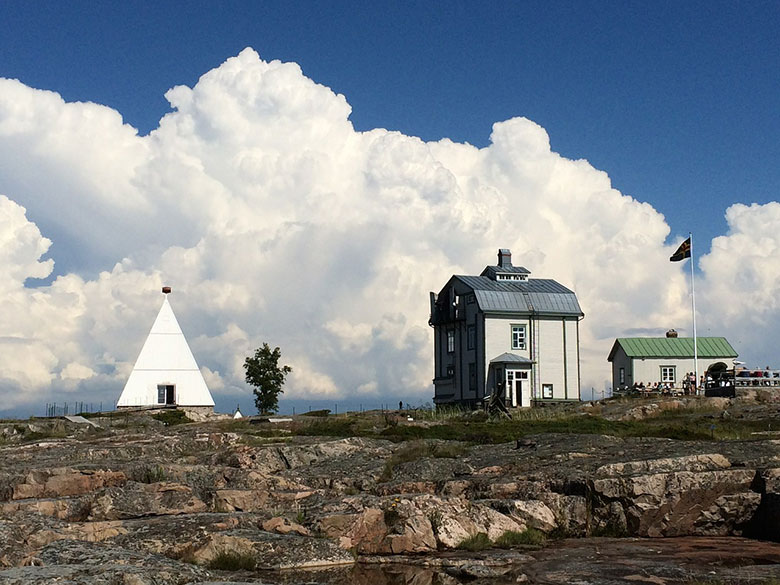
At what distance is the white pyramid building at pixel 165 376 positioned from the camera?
5331 cm

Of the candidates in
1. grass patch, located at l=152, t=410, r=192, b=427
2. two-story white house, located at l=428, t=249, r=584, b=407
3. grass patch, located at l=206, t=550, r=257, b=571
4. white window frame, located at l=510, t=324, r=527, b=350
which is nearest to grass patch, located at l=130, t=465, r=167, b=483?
grass patch, located at l=206, t=550, r=257, b=571

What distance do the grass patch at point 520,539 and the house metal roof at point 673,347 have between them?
52049 mm

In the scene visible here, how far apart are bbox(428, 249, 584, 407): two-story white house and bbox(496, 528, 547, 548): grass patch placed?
127ft

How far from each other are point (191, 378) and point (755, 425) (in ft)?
112

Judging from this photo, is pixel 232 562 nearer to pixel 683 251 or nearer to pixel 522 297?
pixel 522 297

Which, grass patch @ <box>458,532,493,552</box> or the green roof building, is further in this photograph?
the green roof building

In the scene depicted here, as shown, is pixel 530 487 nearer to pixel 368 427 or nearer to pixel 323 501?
pixel 323 501

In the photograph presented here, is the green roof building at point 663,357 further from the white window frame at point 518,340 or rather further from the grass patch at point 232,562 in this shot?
the grass patch at point 232,562

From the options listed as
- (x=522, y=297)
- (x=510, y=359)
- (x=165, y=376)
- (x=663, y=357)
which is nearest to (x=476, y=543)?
(x=510, y=359)

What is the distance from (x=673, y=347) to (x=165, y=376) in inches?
1466

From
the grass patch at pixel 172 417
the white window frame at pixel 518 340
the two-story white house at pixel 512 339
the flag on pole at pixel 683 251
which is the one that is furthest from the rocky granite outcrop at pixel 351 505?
the flag on pole at pixel 683 251

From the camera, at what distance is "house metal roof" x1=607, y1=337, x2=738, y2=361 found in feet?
214

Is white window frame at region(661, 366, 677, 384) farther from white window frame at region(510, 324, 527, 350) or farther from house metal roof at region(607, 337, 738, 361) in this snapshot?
white window frame at region(510, 324, 527, 350)

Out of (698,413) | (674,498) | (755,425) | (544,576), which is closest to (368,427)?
(755,425)
